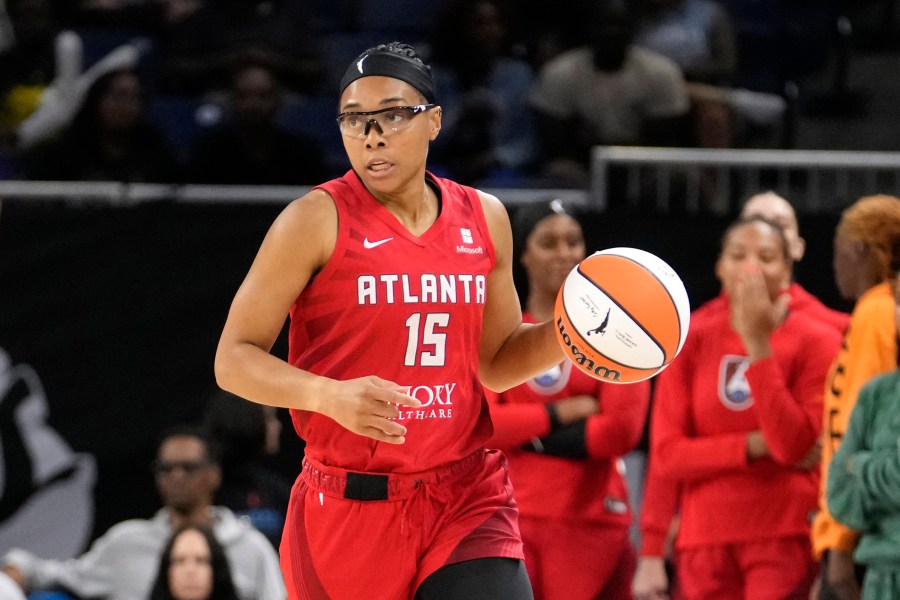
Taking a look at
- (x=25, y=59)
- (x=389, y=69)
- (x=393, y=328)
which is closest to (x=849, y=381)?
(x=393, y=328)

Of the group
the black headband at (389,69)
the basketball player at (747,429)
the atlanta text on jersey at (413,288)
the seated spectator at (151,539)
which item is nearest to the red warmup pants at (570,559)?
the basketball player at (747,429)

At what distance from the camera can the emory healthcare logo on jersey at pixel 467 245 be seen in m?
3.69

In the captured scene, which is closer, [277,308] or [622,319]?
[277,308]

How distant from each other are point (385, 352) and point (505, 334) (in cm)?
50

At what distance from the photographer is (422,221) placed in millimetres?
3707

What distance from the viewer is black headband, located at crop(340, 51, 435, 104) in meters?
3.60

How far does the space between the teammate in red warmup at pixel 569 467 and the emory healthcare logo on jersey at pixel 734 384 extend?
1.03ft

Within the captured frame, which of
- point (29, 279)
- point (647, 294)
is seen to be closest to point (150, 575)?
point (29, 279)

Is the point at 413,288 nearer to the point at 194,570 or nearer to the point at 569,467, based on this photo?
the point at 569,467

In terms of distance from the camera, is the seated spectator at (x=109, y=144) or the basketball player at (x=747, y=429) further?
the seated spectator at (x=109, y=144)

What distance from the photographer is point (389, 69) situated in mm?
3600

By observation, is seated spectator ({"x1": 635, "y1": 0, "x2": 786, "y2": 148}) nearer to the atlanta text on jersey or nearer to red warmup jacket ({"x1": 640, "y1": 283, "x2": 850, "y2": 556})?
red warmup jacket ({"x1": 640, "y1": 283, "x2": 850, "y2": 556})

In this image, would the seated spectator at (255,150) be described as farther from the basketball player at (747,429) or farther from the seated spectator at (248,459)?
the basketball player at (747,429)

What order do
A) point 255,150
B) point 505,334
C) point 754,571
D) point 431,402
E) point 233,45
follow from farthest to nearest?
point 233,45
point 255,150
point 754,571
point 505,334
point 431,402
